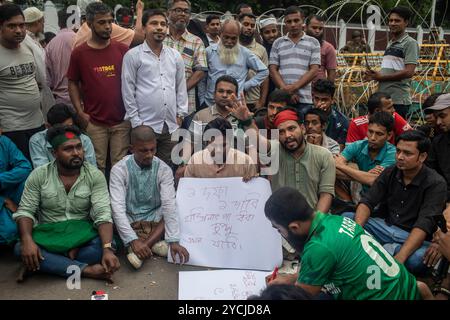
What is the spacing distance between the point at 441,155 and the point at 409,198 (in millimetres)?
808

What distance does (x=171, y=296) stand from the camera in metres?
3.77

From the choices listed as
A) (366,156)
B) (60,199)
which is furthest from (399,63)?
(60,199)

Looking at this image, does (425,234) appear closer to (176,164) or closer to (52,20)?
(176,164)

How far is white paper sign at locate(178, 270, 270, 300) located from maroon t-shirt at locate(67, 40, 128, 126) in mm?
1880

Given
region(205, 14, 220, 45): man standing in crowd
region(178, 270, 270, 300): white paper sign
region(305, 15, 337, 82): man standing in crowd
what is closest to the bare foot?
region(178, 270, 270, 300): white paper sign

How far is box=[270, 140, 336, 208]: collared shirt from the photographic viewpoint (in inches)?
173

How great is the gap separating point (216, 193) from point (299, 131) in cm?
91

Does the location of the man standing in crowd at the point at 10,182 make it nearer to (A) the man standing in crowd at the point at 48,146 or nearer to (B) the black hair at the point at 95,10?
(A) the man standing in crowd at the point at 48,146

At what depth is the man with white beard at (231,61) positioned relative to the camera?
5664mm

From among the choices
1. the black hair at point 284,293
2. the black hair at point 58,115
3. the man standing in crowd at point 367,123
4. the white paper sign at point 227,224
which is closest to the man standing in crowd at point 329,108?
the man standing in crowd at point 367,123

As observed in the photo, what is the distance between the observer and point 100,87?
16.1 ft

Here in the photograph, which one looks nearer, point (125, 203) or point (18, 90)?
point (125, 203)

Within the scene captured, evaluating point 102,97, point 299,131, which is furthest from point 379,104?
point 102,97

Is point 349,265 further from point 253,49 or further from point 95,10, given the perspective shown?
point 253,49
